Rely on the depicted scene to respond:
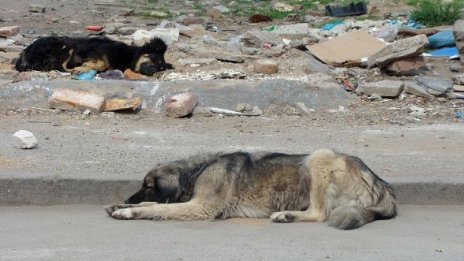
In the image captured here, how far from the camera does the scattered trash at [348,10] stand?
2258 centimetres

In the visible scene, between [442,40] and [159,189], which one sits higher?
[159,189]

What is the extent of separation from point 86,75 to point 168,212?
599 centimetres

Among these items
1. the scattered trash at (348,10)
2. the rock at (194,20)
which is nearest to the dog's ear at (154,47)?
the rock at (194,20)

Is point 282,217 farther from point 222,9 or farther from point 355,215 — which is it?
point 222,9

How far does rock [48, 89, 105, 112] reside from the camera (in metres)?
10.7

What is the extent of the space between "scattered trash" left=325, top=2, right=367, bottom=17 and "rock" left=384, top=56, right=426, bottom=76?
9.92 meters

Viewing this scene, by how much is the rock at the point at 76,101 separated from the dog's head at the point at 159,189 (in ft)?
12.7

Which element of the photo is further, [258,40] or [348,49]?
[258,40]

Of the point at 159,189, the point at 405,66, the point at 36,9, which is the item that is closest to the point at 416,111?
the point at 405,66

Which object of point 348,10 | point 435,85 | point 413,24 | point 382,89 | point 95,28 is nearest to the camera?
point 382,89

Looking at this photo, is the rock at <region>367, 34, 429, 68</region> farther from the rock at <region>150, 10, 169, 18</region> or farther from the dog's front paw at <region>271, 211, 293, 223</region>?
the rock at <region>150, 10, 169, 18</region>

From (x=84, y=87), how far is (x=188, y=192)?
15.7 feet

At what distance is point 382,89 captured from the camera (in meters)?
11.8

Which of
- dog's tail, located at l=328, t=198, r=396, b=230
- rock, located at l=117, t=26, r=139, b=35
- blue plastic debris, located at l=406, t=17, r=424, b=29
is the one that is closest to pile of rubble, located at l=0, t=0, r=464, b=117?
blue plastic debris, located at l=406, t=17, r=424, b=29
